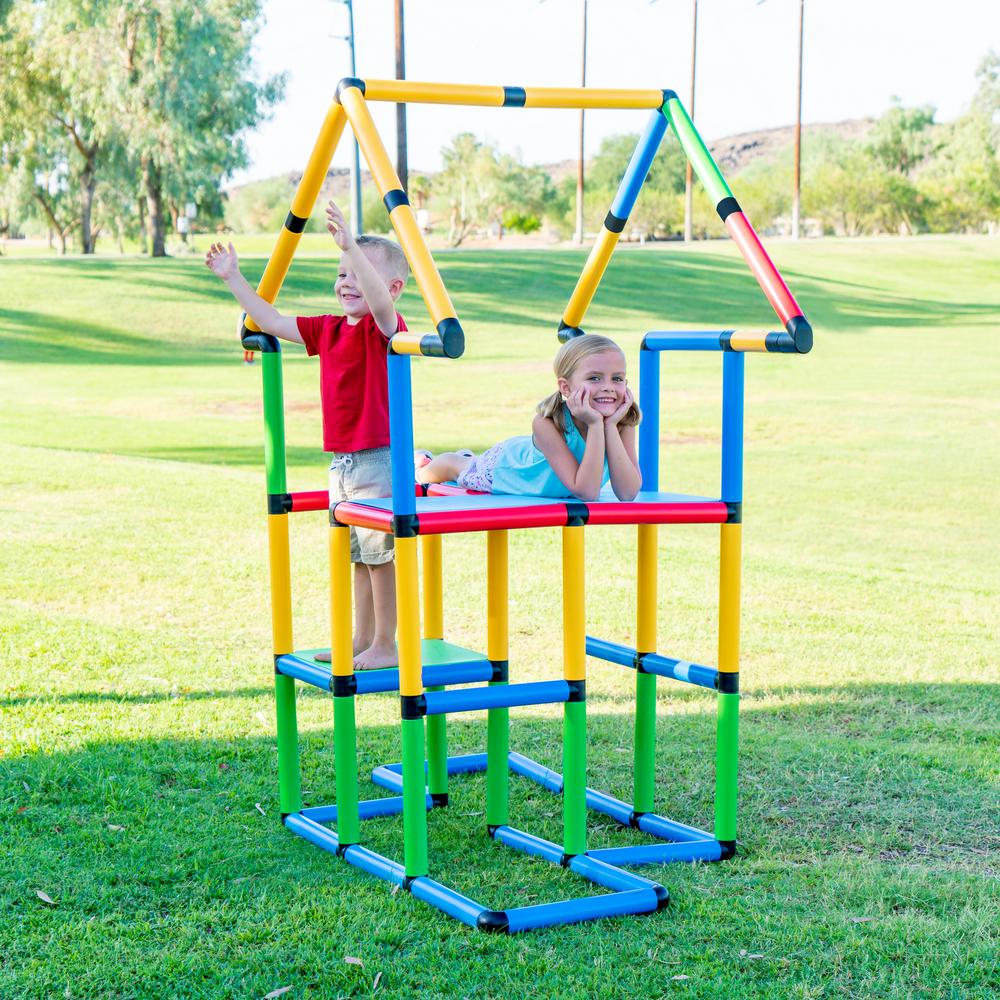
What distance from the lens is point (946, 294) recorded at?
46375 mm

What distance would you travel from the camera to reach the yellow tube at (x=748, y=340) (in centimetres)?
374

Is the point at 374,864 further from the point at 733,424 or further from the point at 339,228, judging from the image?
the point at 339,228

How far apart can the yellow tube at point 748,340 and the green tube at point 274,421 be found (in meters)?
1.40

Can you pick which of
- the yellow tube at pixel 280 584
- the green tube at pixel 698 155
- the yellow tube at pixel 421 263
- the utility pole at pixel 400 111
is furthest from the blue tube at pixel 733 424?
the utility pole at pixel 400 111

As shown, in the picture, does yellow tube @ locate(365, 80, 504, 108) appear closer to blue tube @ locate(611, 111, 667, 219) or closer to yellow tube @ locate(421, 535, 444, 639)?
blue tube @ locate(611, 111, 667, 219)

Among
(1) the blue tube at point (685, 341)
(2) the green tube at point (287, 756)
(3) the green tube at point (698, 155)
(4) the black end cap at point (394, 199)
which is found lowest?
(2) the green tube at point (287, 756)

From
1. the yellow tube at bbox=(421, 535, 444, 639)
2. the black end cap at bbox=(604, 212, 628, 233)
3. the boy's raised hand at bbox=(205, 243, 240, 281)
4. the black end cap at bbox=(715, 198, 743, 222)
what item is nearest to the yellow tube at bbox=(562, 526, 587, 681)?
the yellow tube at bbox=(421, 535, 444, 639)

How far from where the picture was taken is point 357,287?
4191 mm

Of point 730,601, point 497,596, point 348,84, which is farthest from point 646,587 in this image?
point 348,84

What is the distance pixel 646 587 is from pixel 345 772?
1117 millimetres

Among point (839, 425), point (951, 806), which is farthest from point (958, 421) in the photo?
point (951, 806)

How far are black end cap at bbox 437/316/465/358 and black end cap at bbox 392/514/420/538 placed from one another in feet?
1.49

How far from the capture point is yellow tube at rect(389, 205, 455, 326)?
328cm

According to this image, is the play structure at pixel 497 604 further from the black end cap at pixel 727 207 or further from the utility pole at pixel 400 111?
the utility pole at pixel 400 111
